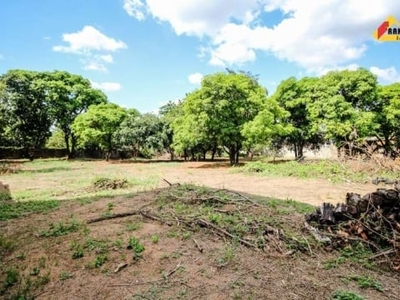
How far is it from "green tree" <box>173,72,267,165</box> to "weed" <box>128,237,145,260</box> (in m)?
14.6

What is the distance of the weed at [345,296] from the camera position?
3270 mm

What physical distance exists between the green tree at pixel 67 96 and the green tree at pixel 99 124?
2963 mm

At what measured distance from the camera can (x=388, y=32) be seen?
12.0 m

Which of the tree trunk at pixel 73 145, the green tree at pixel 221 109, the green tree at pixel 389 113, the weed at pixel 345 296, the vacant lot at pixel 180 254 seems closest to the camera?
the weed at pixel 345 296

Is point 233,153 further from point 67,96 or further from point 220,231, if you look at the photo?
point 67,96

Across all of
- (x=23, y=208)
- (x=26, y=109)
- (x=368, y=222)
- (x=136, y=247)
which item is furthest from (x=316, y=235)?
(x=26, y=109)

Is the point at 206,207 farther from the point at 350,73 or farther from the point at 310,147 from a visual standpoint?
the point at 310,147

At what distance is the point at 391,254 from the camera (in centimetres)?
425

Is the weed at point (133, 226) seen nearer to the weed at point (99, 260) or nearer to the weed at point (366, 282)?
the weed at point (99, 260)

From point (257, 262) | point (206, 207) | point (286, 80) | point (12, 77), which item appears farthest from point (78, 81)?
point (257, 262)

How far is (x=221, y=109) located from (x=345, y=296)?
636 inches

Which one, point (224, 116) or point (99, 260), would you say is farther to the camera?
point (224, 116)

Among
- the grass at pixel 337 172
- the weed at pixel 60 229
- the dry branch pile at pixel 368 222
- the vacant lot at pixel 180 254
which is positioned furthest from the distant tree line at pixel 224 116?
the weed at pixel 60 229

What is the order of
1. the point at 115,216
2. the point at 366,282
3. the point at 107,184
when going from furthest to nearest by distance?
the point at 107,184
the point at 115,216
the point at 366,282
